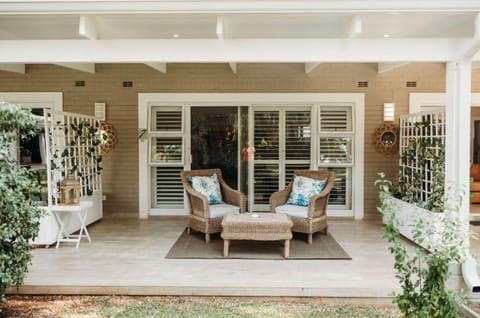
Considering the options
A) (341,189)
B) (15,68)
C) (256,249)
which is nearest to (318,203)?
(256,249)

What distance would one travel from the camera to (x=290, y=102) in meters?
7.62

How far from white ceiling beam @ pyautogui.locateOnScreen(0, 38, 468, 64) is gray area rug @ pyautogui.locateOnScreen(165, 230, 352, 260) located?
91.7 inches

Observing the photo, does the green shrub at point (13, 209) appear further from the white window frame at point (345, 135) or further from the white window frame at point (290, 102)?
the white window frame at point (345, 135)

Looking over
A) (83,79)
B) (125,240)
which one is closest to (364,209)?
(125,240)

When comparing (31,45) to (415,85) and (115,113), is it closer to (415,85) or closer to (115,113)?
(115,113)

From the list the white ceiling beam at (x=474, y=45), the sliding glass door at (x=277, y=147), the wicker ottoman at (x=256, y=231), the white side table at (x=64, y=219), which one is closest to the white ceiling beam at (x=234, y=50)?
the white ceiling beam at (x=474, y=45)

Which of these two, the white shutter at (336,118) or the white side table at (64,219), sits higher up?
the white shutter at (336,118)

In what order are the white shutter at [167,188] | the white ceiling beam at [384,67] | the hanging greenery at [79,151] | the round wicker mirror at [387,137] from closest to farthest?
the hanging greenery at [79,151]
the white ceiling beam at [384,67]
the round wicker mirror at [387,137]
the white shutter at [167,188]

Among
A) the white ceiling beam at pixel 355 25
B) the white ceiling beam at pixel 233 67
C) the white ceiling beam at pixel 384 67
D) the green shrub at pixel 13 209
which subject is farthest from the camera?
the white ceiling beam at pixel 233 67

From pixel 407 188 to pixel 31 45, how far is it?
538 centimetres

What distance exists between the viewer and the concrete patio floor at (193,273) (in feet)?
13.5

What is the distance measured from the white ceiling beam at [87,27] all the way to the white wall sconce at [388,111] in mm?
5121

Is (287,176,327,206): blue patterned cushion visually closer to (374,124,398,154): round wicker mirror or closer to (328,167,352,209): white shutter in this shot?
(328,167,352,209): white shutter

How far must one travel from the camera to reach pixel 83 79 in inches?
302
